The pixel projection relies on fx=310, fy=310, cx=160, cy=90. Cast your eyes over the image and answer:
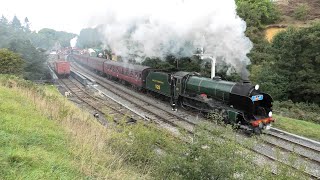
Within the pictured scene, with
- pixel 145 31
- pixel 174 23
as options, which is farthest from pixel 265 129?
Result: pixel 145 31

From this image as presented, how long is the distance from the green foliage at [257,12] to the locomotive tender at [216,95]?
16.5 meters

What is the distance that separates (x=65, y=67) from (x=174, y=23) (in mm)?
21092

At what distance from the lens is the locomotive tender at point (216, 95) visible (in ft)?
48.2

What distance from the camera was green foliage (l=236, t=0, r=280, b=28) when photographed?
116 feet

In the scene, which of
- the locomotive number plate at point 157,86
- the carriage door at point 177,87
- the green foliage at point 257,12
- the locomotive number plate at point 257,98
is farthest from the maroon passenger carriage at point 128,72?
the green foliage at point 257,12

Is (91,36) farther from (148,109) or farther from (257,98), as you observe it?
(257,98)

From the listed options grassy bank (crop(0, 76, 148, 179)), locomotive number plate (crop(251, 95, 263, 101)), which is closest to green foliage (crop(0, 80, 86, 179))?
grassy bank (crop(0, 76, 148, 179))

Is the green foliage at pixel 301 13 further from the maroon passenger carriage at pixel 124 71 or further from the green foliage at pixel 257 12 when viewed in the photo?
the maroon passenger carriage at pixel 124 71

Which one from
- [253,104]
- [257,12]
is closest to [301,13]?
[257,12]

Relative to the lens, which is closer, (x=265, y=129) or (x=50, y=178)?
(x=50, y=178)

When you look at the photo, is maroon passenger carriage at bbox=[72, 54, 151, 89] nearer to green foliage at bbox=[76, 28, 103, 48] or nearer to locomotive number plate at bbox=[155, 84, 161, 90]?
locomotive number plate at bbox=[155, 84, 161, 90]

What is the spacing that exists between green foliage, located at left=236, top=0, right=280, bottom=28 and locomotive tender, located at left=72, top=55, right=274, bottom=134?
16538 mm

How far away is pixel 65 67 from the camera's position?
37.6m

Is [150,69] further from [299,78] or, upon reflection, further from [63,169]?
[63,169]
